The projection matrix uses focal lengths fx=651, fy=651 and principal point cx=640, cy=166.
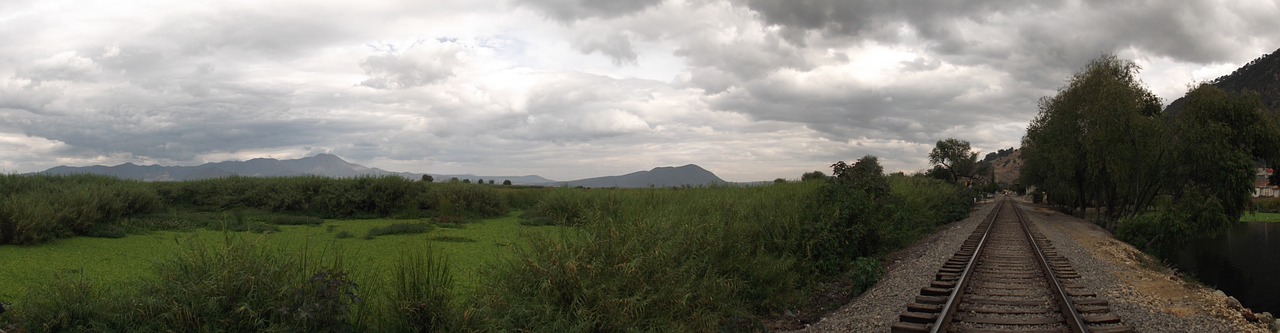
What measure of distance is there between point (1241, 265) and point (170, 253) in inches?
1593

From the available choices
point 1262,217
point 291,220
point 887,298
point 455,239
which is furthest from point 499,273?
point 1262,217

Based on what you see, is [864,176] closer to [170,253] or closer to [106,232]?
[170,253]

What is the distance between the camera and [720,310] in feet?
29.0

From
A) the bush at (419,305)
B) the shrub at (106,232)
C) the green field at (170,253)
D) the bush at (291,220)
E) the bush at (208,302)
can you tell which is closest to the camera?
the bush at (208,302)

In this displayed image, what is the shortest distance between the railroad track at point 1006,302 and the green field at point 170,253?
16.3 feet

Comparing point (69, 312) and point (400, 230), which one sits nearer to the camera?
point (69, 312)

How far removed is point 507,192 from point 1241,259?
3650cm

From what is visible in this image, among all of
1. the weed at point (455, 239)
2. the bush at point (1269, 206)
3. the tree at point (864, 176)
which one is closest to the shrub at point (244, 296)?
the weed at point (455, 239)

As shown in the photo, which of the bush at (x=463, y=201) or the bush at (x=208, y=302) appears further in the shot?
the bush at (x=463, y=201)

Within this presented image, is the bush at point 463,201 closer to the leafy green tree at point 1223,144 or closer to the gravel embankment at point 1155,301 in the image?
the gravel embankment at point 1155,301

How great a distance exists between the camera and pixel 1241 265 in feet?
98.9

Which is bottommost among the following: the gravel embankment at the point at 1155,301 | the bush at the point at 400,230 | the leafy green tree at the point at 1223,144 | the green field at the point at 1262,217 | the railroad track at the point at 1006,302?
the green field at the point at 1262,217

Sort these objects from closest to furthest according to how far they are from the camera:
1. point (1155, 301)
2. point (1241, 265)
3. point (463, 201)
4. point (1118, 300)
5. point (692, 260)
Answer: point (692, 260) < point (1118, 300) < point (1155, 301) < point (463, 201) < point (1241, 265)

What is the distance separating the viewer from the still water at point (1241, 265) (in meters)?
21.7
